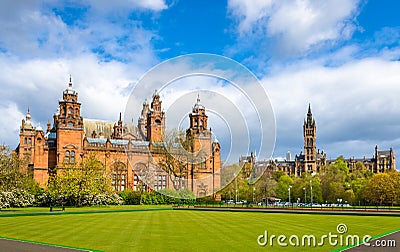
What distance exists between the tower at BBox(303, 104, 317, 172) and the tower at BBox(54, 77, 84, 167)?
12108 cm

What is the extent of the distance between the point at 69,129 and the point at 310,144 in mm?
125053

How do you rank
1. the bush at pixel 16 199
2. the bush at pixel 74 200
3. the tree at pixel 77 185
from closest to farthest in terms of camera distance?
the bush at pixel 16 199
the tree at pixel 77 185
the bush at pixel 74 200

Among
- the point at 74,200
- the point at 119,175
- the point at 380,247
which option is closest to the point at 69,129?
the point at 119,175

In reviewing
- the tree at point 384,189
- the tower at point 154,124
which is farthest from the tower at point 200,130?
the tree at point 384,189

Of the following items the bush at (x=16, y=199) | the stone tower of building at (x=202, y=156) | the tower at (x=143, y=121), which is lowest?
the bush at (x=16, y=199)

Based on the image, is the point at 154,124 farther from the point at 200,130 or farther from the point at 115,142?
the point at 200,130

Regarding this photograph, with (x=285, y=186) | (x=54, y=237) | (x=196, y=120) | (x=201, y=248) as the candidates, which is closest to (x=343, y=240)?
(x=201, y=248)

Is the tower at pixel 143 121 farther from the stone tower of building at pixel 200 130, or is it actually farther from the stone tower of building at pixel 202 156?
the stone tower of building at pixel 200 130

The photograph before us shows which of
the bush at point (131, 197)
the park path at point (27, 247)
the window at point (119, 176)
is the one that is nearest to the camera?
the park path at point (27, 247)

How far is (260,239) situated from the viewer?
19.4 meters

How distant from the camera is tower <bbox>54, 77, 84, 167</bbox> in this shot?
262 feet

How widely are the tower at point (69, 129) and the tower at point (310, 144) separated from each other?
121 meters

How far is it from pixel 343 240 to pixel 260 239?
12.2 ft

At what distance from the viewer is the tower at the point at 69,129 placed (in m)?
79.8
